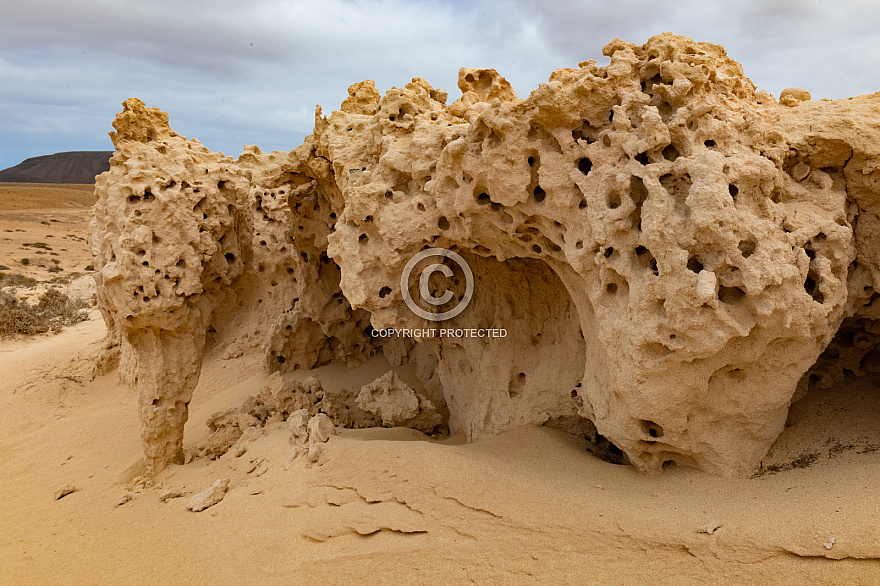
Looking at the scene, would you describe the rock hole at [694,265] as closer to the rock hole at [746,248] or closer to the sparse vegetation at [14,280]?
the rock hole at [746,248]

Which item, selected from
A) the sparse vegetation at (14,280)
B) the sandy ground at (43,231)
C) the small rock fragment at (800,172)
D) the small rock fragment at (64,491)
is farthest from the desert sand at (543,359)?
the sparse vegetation at (14,280)

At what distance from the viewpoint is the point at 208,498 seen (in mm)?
4355

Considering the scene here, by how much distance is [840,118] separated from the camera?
3.52 m

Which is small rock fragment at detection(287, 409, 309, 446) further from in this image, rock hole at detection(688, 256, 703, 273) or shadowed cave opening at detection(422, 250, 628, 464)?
rock hole at detection(688, 256, 703, 273)

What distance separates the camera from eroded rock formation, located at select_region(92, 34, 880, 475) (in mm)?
3201

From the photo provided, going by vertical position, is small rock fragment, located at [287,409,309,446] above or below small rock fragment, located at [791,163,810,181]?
below

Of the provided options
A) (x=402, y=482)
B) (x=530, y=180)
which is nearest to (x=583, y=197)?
(x=530, y=180)

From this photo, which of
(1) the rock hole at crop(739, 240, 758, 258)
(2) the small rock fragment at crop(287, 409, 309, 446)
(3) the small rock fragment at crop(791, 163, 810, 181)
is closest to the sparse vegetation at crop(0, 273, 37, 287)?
(2) the small rock fragment at crop(287, 409, 309, 446)

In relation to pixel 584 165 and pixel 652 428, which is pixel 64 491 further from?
pixel 584 165

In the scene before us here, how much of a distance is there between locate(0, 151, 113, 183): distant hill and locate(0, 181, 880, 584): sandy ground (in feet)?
230

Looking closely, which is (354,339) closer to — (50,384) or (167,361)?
(167,361)

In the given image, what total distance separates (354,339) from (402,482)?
454 cm

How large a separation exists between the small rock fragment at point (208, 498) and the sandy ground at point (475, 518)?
0.09 metres

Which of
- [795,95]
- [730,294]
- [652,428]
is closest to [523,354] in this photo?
[652,428]
